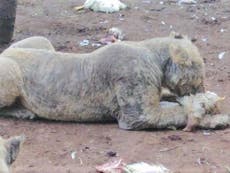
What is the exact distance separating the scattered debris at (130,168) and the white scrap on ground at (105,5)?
18.8 feet

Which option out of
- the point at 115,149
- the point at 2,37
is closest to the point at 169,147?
the point at 115,149

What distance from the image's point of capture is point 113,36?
33.0 feet

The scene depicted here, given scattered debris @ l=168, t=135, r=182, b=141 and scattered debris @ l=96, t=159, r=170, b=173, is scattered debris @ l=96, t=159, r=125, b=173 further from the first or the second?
scattered debris @ l=168, t=135, r=182, b=141

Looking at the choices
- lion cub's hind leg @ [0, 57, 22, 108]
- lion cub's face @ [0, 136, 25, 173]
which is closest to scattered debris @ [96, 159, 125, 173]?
lion cub's hind leg @ [0, 57, 22, 108]

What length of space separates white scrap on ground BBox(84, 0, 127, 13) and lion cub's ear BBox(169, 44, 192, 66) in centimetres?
462

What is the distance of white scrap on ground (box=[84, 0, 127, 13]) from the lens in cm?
1152

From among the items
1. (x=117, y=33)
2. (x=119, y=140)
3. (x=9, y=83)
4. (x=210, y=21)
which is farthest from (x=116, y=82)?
(x=210, y=21)

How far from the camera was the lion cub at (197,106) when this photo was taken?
22.5 feet

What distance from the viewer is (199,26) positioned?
10891 mm

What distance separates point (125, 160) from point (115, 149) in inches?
10.9

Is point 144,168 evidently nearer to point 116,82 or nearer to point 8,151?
point 116,82

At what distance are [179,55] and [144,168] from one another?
1.40 meters

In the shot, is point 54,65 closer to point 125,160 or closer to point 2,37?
point 125,160

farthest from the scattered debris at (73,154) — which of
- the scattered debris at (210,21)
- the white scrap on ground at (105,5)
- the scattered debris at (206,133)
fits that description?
the white scrap on ground at (105,5)
